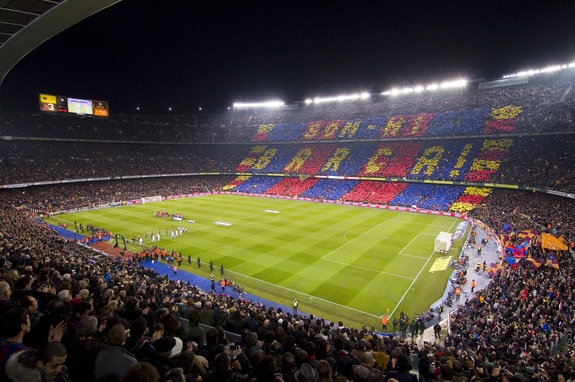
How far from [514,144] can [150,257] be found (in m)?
54.9

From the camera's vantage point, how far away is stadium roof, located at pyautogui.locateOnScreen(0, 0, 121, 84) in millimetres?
7343

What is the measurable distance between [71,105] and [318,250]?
176 ft

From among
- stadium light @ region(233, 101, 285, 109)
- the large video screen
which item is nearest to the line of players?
the large video screen

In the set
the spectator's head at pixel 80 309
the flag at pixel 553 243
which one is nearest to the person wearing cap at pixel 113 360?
the spectator's head at pixel 80 309

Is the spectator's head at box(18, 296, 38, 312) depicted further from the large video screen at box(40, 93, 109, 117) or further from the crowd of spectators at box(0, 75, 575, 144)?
Result: the large video screen at box(40, 93, 109, 117)

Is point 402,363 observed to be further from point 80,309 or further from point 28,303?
point 28,303

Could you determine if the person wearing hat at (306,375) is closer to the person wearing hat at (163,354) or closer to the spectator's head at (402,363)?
the person wearing hat at (163,354)

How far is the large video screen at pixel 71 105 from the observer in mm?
54438

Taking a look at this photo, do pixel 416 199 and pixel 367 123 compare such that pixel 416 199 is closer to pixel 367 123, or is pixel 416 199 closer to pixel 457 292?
pixel 367 123

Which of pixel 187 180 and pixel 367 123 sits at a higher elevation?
pixel 367 123

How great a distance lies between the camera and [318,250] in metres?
30.1

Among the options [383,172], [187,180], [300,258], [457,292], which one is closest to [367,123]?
[383,172]

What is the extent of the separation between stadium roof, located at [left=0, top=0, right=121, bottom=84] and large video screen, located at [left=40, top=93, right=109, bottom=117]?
5519 centimetres

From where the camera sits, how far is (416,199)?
51.6 m
